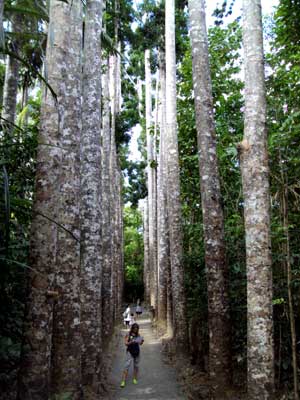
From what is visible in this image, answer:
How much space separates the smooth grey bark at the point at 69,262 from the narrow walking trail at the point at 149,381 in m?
2.51

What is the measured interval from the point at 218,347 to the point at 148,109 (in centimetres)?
1742

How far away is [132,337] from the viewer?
870 centimetres

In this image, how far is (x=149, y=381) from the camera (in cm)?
833

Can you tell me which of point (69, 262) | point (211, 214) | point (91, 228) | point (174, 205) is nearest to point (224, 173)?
point (174, 205)

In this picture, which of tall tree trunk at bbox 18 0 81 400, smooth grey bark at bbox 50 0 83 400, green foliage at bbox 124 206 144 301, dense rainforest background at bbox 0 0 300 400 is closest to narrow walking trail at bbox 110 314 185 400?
dense rainforest background at bbox 0 0 300 400

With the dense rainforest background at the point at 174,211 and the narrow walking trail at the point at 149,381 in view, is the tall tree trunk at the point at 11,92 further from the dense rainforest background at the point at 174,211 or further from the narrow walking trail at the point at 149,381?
the narrow walking trail at the point at 149,381

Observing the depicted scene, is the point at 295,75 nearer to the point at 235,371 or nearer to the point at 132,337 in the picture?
the point at 235,371

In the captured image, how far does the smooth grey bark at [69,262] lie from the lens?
195 inches

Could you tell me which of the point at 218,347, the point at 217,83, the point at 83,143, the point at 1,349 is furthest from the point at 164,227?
the point at 1,349

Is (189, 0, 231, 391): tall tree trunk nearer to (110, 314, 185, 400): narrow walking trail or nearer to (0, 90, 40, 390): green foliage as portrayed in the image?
(110, 314, 185, 400): narrow walking trail

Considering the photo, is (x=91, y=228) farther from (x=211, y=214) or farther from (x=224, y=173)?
(x=224, y=173)

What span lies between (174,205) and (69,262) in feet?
19.8

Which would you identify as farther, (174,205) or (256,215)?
(174,205)

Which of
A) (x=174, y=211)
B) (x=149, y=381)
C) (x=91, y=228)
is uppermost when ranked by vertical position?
(x=174, y=211)
